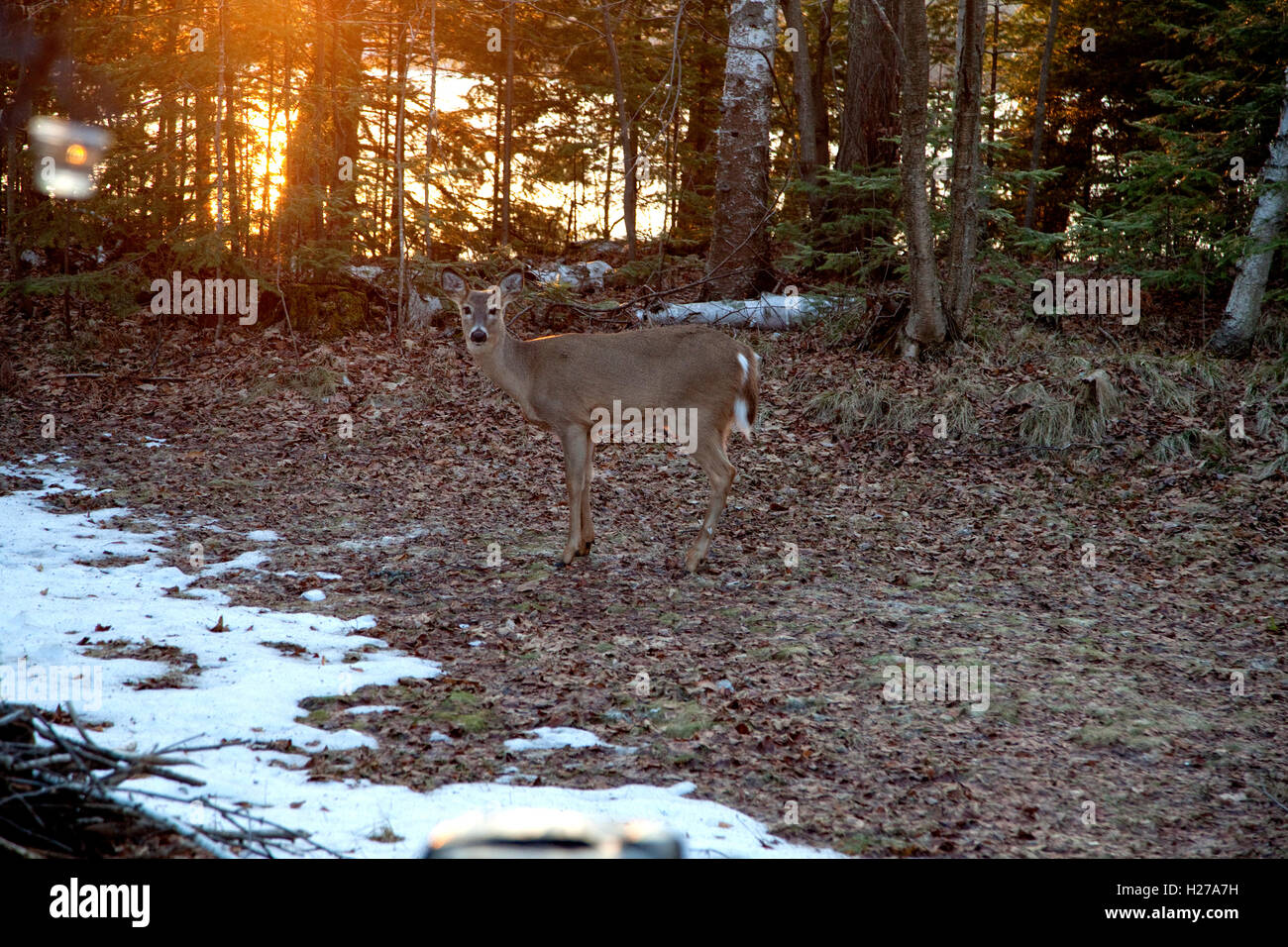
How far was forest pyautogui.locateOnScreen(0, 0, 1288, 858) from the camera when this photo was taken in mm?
5035

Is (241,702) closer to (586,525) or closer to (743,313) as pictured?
(586,525)

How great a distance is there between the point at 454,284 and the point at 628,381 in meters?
1.69

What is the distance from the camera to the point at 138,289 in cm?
1652

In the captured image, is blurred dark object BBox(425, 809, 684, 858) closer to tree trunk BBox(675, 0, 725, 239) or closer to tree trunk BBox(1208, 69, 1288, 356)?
tree trunk BBox(1208, 69, 1288, 356)

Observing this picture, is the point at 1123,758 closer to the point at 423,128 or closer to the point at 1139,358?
the point at 1139,358

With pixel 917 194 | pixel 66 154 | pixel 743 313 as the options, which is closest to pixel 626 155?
pixel 743 313

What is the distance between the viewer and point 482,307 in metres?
8.52

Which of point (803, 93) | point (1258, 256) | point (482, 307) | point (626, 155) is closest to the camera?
point (482, 307)

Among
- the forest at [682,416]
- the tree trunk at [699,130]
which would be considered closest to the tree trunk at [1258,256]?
the forest at [682,416]

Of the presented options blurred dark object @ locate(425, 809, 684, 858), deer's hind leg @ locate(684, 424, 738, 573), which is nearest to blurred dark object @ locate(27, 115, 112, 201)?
deer's hind leg @ locate(684, 424, 738, 573)

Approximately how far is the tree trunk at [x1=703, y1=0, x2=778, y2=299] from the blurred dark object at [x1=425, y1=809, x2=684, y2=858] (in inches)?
537

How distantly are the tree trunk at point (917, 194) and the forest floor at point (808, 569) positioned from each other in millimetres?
592

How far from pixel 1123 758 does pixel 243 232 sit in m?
14.5
